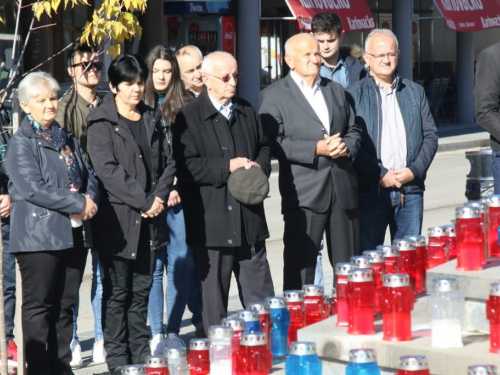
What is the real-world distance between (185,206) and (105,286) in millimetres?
698

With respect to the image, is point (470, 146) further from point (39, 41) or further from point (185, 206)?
point (185, 206)

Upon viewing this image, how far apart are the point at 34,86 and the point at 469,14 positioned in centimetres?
2194

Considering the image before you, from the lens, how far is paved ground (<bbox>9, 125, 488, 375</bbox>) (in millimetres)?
7039

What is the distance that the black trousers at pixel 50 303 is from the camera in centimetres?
542

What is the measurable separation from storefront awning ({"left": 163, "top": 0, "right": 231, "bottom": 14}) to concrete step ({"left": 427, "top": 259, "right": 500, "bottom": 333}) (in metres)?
17.2

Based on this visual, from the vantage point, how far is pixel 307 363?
3.88 m

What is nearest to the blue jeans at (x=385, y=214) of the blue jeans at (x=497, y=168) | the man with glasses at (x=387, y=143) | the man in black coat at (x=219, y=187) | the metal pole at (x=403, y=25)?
the man with glasses at (x=387, y=143)

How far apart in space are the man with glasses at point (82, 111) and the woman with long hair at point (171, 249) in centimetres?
35

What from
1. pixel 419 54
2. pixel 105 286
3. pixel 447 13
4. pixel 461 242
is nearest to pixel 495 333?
pixel 461 242

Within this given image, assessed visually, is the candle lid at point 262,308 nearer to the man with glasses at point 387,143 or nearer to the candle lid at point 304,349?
the candle lid at point 304,349

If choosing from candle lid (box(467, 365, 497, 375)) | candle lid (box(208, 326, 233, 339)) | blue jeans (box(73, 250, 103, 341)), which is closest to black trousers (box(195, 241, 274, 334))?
blue jeans (box(73, 250, 103, 341))

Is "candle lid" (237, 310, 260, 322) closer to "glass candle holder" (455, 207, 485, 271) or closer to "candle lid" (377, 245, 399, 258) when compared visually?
"candle lid" (377, 245, 399, 258)

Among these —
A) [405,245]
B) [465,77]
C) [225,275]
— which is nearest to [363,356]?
[405,245]

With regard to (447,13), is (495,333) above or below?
below
